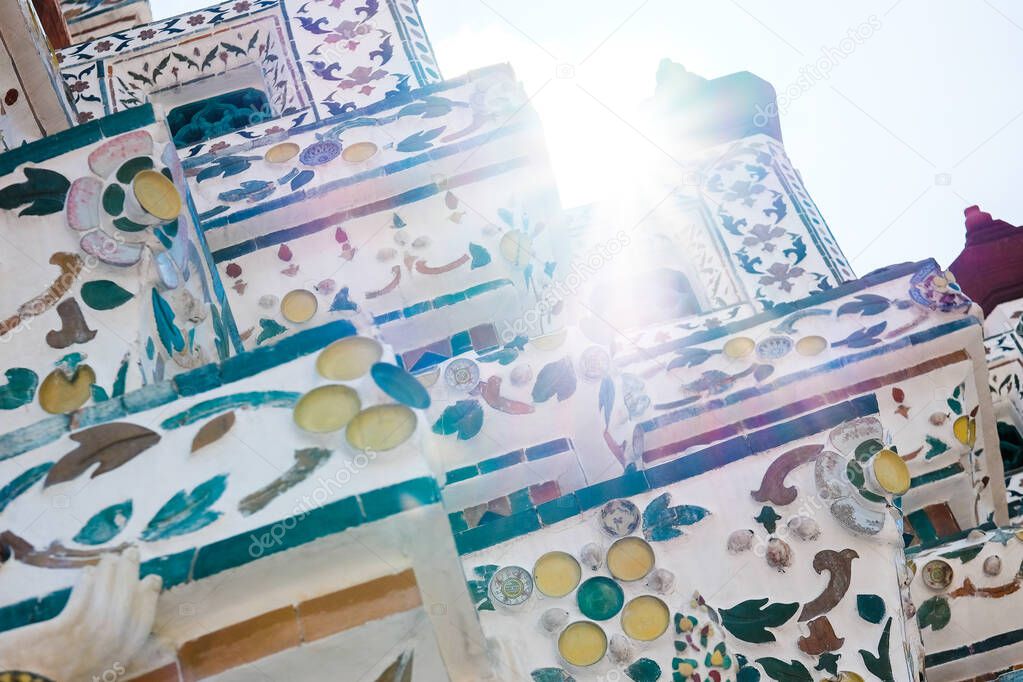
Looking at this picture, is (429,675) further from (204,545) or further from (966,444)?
(966,444)

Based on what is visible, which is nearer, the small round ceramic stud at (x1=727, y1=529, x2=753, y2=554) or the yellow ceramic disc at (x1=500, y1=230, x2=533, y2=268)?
the small round ceramic stud at (x1=727, y1=529, x2=753, y2=554)

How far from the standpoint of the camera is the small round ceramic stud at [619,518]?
9.09ft

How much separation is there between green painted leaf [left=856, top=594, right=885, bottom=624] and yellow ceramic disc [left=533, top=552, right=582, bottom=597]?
68cm

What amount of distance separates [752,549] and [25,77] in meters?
3.22

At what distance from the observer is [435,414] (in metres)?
3.47

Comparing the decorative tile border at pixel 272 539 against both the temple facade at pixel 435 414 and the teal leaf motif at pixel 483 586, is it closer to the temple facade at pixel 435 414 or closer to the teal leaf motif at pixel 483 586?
the temple facade at pixel 435 414

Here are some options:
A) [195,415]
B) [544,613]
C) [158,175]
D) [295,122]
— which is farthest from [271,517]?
[295,122]

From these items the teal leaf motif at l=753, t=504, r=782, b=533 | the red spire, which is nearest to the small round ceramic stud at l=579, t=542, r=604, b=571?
the teal leaf motif at l=753, t=504, r=782, b=533

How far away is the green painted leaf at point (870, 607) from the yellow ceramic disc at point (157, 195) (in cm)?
199

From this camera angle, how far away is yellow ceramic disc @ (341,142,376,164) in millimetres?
4340

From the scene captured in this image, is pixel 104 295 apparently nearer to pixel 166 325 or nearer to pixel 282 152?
pixel 166 325

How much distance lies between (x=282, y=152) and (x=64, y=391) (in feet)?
6.53

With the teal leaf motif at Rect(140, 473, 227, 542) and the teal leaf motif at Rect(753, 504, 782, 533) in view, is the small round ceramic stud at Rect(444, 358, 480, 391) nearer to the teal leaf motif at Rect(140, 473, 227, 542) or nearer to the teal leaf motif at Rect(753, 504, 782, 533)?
the teal leaf motif at Rect(753, 504, 782, 533)

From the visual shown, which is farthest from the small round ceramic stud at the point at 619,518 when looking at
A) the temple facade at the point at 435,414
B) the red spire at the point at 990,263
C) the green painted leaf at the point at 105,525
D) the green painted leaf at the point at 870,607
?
the red spire at the point at 990,263
